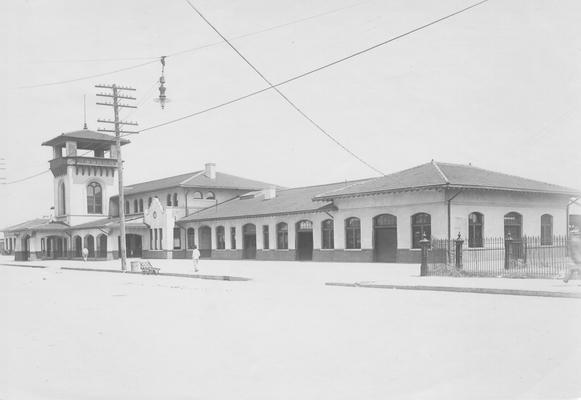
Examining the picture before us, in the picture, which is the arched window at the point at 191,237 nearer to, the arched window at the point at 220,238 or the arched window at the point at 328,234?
the arched window at the point at 220,238

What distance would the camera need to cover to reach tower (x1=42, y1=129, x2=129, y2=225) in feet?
188

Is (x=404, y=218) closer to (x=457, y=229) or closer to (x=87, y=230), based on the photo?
(x=457, y=229)

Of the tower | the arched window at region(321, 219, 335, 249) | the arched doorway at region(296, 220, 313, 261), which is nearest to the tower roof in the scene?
the tower

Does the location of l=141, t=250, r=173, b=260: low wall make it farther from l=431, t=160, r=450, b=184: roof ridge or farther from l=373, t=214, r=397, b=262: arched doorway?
l=431, t=160, r=450, b=184: roof ridge

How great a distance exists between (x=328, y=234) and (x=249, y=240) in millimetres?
9208

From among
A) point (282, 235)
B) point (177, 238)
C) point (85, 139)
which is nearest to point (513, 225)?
point (282, 235)

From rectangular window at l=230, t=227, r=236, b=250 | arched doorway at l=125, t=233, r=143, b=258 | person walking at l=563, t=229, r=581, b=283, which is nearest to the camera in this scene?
person walking at l=563, t=229, r=581, b=283

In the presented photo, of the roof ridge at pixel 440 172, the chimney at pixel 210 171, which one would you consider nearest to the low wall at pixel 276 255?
the roof ridge at pixel 440 172

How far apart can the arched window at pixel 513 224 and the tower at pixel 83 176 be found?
3657cm

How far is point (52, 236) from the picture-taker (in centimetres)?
6050

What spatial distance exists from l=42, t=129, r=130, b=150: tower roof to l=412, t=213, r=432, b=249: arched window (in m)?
33.9

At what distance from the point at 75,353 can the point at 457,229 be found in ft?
75.5

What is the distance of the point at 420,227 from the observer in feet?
99.7

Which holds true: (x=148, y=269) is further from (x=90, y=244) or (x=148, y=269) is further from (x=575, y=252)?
(x=90, y=244)
